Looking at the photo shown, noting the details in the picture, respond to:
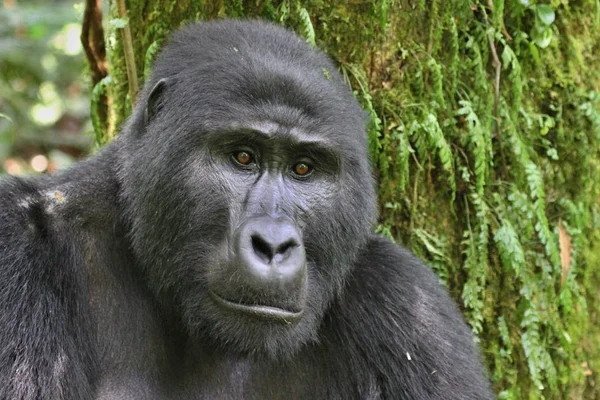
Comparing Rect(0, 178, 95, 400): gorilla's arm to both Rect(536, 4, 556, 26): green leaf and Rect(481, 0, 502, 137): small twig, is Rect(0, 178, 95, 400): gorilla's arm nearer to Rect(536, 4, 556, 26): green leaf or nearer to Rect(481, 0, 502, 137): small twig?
Rect(481, 0, 502, 137): small twig

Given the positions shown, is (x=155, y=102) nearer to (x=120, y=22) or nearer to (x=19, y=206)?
(x=19, y=206)

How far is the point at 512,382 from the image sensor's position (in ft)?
15.6

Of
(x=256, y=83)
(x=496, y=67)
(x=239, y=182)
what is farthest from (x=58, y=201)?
(x=496, y=67)

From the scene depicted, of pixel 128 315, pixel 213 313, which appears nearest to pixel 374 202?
pixel 213 313

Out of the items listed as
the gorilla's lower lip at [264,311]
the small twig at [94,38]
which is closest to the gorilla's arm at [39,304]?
the gorilla's lower lip at [264,311]

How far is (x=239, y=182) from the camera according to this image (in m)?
3.57

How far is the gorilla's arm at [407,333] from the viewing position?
3.93m

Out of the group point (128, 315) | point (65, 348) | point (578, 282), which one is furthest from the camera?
point (578, 282)

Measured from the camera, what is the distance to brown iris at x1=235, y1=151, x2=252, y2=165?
3611 mm

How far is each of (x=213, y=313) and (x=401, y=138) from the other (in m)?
1.55

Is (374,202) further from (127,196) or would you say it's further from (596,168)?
(596,168)

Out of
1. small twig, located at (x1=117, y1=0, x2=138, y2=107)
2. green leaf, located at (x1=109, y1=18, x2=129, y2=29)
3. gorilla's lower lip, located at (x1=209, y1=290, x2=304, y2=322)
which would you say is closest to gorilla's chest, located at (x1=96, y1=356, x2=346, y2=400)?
gorilla's lower lip, located at (x1=209, y1=290, x2=304, y2=322)

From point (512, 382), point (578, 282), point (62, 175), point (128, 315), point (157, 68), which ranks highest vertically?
point (157, 68)

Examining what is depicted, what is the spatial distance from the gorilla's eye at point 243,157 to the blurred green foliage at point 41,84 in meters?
4.02
